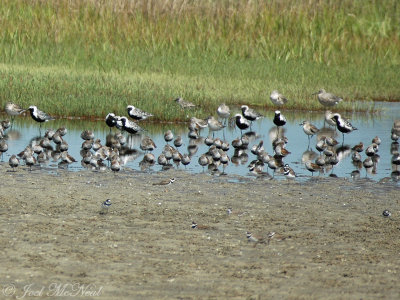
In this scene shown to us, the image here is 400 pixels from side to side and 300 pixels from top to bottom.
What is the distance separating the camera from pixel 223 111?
22.2 m

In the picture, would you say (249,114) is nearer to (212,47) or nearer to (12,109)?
(12,109)

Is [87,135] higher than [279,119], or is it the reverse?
[87,135]

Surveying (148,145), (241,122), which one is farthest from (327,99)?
(148,145)

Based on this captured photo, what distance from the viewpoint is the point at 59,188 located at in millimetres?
13477

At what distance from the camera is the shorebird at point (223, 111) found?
22172 mm

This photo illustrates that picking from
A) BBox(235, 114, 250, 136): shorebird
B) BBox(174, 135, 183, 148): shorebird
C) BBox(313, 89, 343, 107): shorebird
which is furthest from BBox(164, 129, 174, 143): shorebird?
BBox(313, 89, 343, 107): shorebird

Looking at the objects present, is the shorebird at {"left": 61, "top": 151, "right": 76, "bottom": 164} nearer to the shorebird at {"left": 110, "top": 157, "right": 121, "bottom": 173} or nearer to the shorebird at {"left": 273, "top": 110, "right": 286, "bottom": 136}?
the shorebird at {"left": 110, "top": 157, "right": 121, "bottom": 173}

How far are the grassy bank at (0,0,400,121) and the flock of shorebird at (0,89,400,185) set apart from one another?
15.6ft

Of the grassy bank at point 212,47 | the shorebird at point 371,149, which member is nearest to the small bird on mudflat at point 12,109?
the grassy bank at point 212,47

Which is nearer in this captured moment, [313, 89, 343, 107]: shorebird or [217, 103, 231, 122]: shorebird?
[217, 103, 231, 122]: shorebird

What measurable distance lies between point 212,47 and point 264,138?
1281 cm

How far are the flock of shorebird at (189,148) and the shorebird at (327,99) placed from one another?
9.25 feet

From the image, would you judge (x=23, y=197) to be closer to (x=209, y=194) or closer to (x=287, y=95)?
(x=209, y=194)

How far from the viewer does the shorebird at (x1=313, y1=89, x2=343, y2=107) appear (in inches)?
981
